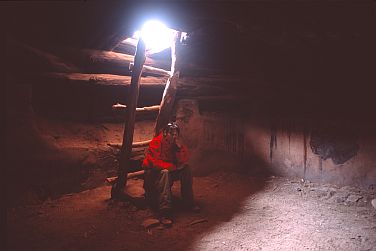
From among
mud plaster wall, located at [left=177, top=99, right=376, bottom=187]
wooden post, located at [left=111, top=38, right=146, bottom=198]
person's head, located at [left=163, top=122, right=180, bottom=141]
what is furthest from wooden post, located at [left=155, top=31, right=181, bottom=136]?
person's head, located at [left=163, top=122, right=180, bottom=141]

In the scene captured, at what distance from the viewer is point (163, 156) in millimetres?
5348

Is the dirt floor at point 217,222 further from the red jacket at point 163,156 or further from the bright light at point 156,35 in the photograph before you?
the bright light at point 156,35

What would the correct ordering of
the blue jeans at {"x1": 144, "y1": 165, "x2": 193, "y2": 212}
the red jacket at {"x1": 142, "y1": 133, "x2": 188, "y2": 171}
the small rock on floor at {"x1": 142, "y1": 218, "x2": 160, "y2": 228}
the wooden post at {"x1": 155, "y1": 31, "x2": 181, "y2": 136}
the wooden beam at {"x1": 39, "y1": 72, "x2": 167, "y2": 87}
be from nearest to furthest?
the small rock on floor at {"x1": 142, "y1": 218, "x2": 160, "y2": 228} → the blue jeans at {"x1": 144, "y1": 165, "x2": 193, "y2": 212} → the red jacket at {"x1": 142, "y1": 133, "x2": 188, "y2": 171} → the wooden beam at {"x1": 39, "y1": 72, "x2": 167, "y2": 87} → the wooden post at {"x1": 155, "y1": 31, "x2": 181, "y2": 136}

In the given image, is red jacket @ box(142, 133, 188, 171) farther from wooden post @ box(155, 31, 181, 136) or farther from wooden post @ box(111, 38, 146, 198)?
wooden post @ box(155, 31, 181, 136)

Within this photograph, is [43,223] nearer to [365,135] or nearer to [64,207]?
[64,207]

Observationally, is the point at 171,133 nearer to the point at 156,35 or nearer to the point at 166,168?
the point at 166,168

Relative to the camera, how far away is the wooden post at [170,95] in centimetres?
689

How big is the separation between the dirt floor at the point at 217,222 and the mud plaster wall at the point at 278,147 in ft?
1.30

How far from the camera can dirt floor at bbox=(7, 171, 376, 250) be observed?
4.25 m

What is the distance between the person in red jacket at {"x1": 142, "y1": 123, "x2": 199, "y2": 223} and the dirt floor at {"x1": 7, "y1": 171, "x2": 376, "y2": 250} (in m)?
0.28

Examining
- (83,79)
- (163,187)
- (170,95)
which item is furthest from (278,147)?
(83,79)

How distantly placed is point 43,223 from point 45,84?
3.02 meters

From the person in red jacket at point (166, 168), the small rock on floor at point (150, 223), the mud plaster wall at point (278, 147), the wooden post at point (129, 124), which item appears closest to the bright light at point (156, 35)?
the wooden post at point (129, 124)

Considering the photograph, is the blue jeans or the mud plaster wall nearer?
the blue jeans
